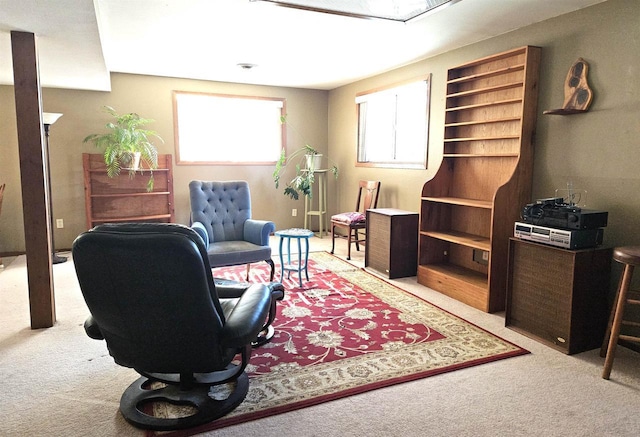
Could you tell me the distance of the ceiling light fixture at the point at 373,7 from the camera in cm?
293

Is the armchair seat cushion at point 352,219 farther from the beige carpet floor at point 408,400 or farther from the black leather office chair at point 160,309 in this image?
the black leather office chair at point 160,309

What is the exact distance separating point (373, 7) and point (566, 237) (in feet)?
6.54

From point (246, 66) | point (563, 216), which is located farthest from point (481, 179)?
point (246, 66)

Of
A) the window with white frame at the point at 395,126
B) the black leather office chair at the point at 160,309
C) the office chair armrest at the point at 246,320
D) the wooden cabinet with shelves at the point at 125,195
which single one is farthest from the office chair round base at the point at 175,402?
the wooden cabinet with shelves at the point at 125,195

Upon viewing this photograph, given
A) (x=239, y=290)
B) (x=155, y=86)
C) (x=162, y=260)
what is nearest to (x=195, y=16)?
(x=239, y=290)

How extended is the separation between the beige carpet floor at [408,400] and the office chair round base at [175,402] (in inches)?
2.2

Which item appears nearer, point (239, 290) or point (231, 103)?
point (239, 290)

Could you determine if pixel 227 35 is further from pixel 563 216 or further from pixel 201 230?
pixel 563 216

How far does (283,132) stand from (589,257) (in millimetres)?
4855

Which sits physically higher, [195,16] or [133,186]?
[195,16]

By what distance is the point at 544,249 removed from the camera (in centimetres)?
279

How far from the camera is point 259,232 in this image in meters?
4.10

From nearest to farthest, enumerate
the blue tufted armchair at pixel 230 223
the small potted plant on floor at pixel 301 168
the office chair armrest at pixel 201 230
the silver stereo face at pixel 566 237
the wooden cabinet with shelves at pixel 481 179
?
the silver stereo face at pixel 566 237, the wooden cabinet with shelves at pixel 481 179, the office chair armrest at pixel 201 230, the blue tufted armchair at pixel 230 223, the small potted plant on floor at pixel 301 168

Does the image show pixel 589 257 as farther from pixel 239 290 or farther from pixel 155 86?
pixel 155 86
